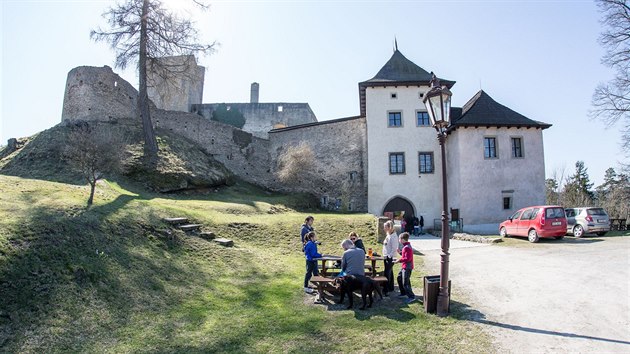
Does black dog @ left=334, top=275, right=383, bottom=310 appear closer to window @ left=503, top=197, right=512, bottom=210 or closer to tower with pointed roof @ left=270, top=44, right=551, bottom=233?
tower with pointed roof @ left=270, top=44, right=551, bottom=233

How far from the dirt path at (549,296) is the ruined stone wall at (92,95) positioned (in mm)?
19395

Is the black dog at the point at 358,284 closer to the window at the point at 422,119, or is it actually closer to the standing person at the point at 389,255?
the standing person at the point at 389,255

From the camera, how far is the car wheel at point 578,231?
1619 cm

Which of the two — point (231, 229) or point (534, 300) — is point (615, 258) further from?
point (231, 229)

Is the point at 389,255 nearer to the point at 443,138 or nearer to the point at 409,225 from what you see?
the point at 443,138

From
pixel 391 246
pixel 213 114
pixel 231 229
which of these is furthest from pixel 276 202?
pixel 213 114

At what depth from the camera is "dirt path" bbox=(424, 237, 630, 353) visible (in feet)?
17.9

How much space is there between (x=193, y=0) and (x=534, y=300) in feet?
62.3

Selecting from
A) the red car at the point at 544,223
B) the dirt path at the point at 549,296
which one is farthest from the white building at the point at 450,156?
the dirt path at the point at 549,296

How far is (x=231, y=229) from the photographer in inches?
518

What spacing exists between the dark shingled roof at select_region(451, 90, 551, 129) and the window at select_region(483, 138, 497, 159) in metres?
0.95

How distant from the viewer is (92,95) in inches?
851

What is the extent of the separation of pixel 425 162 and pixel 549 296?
17728 mm

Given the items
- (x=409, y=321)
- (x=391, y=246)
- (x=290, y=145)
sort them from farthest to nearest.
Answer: (x=290, y=145) → (x=391, y=246) → (x=409, y=321)
